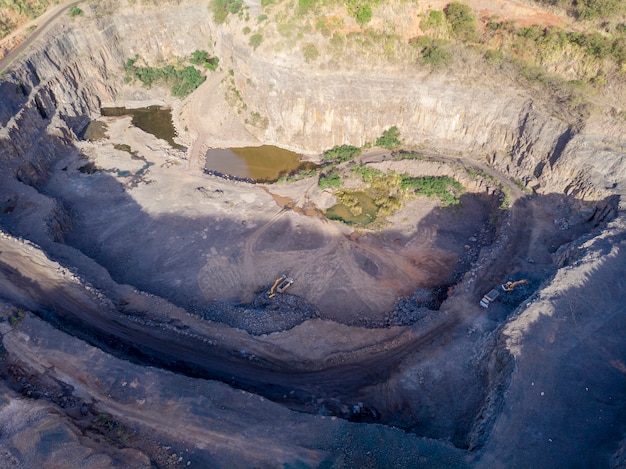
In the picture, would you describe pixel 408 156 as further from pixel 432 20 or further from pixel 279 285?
pixel 279 285

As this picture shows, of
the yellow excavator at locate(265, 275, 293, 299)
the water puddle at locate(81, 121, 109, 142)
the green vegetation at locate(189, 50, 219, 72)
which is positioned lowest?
the yellow excavator at locate(265, 275, 293, 299)

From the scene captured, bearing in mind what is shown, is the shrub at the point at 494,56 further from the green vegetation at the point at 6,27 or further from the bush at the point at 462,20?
the green vegetation at the point at 6,27

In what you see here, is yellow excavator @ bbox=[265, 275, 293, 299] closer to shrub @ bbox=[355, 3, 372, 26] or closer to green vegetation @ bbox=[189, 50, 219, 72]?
shrub @ bbox=[355, 3, 372, 26]

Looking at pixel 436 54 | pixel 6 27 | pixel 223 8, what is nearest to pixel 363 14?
pixel 436 54

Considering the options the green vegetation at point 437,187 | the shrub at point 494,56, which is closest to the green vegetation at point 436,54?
the shrub at point 494,56

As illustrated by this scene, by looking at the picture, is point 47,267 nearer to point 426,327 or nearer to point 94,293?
point 94,293

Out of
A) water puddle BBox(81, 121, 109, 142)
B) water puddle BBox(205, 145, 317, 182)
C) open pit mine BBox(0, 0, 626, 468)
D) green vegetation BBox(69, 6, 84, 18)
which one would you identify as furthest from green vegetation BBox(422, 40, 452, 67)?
green vegetation BBox(69, 6, 84, 18)

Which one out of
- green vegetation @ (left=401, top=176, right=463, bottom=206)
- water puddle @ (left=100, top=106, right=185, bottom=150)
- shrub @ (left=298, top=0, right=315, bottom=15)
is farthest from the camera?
water puddle @ (left=100, top=106, right=185, bottom=150)
